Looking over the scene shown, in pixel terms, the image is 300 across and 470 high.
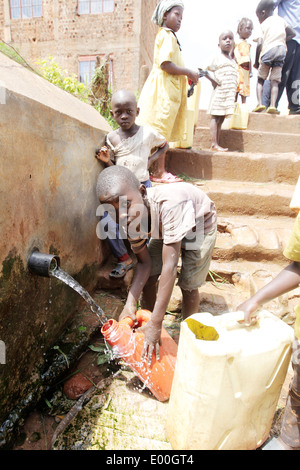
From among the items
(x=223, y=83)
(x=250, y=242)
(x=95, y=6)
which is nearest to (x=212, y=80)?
(x=223, y=83)

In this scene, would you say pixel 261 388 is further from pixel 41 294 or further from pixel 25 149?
pixel 25 149

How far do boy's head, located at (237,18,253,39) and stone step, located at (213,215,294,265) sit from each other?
14.8ft

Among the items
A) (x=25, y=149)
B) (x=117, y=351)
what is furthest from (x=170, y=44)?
(x=117, y=351)

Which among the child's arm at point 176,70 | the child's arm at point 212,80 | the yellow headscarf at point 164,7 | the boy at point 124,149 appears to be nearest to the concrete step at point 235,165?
the child's arm at point 176,70

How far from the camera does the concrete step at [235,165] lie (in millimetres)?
3650

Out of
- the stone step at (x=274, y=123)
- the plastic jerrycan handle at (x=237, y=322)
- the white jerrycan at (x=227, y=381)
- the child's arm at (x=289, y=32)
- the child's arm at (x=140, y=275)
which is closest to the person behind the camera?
the white jerrycan at (x=227, y=381)

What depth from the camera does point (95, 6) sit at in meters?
10.4

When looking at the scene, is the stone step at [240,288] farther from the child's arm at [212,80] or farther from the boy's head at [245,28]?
the boy's head at [245,28]

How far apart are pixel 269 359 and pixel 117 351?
2.61 feet

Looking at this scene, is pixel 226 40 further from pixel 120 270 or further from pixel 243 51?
pixel 120 270

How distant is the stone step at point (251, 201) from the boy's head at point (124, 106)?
1237 millimetres

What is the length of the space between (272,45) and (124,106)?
3.66 m

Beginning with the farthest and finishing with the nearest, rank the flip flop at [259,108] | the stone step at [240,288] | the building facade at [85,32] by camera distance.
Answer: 1. the building facade at [85,32]
2. the flip flop at [259,108]
3. the stone step at [240,288]

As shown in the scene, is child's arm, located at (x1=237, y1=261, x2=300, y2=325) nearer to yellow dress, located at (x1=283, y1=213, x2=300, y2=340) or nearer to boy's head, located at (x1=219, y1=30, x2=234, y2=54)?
yellow dress, located at (x1=283, y1=213, x2=300, y2=340)
